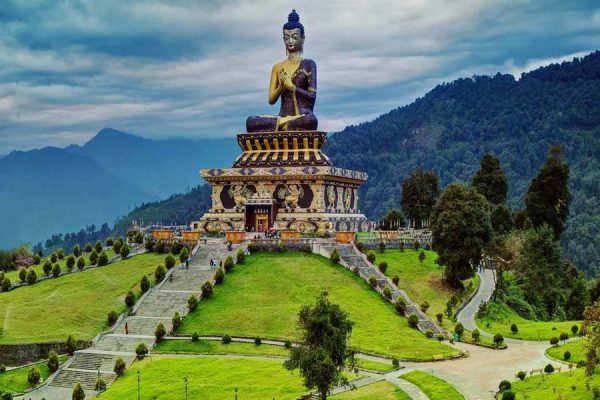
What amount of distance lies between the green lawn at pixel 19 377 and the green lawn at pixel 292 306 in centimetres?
621

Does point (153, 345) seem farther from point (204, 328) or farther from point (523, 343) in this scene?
point (523, 343)

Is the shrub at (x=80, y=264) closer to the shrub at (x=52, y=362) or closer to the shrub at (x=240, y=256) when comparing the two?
the shrub at (x=240, y=256)

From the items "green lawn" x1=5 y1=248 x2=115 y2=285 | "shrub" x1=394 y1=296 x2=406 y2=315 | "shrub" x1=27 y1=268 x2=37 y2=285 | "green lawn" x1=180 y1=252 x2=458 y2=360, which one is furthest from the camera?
"green lawn" x1=5 y1=248 x2=115 y2=285

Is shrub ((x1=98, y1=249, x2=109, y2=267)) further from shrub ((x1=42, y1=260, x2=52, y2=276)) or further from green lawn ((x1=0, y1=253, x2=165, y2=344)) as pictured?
shrub ((x1=42, y1=260, x2=52, y2=276))

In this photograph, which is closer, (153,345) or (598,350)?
(598,350)

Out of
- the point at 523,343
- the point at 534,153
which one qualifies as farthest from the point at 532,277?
the point at 534,153

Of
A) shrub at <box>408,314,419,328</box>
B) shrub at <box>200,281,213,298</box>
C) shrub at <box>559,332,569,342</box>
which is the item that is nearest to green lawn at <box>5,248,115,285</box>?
shrub at <box>200,281,213,298</box>

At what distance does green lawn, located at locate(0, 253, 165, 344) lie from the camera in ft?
122

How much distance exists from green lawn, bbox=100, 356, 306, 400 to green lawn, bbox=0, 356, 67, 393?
3.76 meters

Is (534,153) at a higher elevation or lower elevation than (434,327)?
higher

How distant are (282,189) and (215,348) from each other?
21579 millimetres

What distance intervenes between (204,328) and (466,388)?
13153mm

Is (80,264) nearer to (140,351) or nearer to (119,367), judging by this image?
(140,351)

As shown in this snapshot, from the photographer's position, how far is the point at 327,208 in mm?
54438
